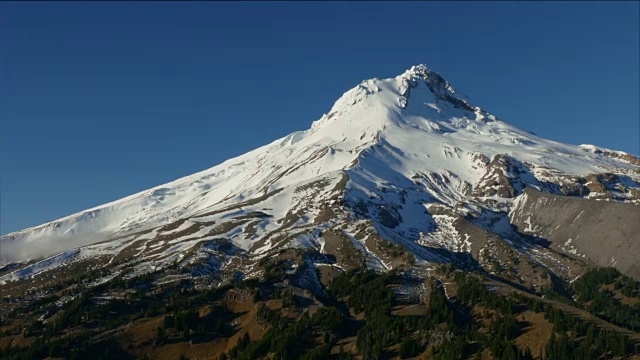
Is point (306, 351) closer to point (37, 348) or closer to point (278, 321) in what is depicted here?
point (278, 321)

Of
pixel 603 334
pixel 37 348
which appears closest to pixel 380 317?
pixel 603 334

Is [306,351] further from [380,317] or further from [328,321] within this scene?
[380,317]

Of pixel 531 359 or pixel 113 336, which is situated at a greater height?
pixel 113 336

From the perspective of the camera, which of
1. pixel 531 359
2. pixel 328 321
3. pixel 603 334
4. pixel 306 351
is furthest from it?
pixel 328 321

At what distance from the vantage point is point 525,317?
184 metres

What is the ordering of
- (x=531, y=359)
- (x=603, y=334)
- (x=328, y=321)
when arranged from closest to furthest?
(x=531, y=359) → (x=603, y=334) → (x=328, y=321)

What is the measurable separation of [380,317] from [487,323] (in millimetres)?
32470

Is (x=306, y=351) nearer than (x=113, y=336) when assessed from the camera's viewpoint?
Yes

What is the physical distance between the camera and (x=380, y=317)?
196000mm

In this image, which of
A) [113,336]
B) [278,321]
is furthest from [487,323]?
[113,336]

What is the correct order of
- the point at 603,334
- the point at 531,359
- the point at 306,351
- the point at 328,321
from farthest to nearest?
the point at 328,321 < the point at 306,351 < the point at 603,334 < the point at 531,359

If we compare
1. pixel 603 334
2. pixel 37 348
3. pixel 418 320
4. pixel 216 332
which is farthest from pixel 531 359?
pixel 37 348

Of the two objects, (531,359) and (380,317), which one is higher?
(380,317)

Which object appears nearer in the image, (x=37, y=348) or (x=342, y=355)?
(x=342, y=355)
